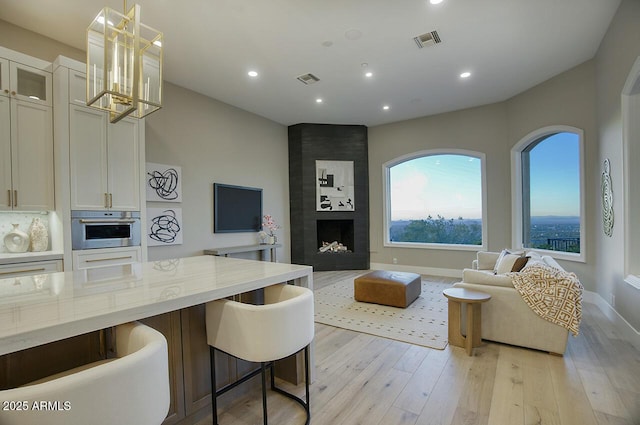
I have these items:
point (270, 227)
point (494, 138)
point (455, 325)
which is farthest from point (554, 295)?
point (270, 227)

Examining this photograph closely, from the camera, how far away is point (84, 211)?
10.1 feet

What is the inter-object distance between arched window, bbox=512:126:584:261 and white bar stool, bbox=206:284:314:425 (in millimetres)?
4505

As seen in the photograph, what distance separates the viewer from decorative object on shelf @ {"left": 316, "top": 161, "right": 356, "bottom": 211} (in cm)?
664

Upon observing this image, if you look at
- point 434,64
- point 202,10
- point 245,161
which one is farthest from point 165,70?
point 434,64

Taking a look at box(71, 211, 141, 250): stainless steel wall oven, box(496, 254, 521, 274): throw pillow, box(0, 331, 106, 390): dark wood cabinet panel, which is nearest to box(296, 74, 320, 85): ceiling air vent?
box(71, 211, 141, 250): stainless steel wall oven

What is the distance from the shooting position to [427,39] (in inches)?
136

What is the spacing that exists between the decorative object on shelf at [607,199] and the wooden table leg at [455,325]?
2139 mm

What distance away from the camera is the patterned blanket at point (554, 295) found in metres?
2.51

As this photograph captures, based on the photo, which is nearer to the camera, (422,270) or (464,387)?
(464,387)

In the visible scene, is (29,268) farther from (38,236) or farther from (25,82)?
(25,82)

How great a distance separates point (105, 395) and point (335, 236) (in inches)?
250

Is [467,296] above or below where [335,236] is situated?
below

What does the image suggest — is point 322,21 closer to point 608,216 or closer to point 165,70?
point 165,70

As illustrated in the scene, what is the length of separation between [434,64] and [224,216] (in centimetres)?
401
